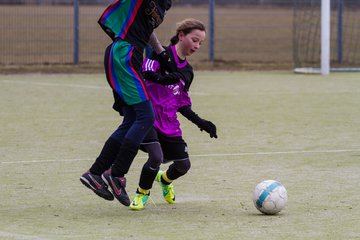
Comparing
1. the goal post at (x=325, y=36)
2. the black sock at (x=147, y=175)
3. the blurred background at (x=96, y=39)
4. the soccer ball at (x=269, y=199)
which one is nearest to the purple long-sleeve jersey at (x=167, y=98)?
the black sock at (x=147, y=175)

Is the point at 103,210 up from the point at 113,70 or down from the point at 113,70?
down

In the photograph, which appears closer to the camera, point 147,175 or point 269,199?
point 269,199

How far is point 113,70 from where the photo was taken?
651cm

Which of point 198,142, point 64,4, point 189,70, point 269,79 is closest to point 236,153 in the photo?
point 198,142

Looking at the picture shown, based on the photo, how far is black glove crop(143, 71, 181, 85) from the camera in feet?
21.7

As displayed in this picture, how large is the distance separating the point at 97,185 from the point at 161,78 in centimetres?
87

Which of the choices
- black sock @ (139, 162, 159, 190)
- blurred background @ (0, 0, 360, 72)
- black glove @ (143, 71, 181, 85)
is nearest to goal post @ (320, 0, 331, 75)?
blurred background @ (0, 0, 360, 72)

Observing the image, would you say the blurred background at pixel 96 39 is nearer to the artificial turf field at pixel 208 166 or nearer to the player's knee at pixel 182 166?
the artificial turf field at pixel 208 166

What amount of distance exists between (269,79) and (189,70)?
1108cm

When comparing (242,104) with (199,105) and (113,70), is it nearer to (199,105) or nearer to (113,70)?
(199,105)

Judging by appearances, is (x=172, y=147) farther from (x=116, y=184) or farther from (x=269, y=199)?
(x=269, y=199)

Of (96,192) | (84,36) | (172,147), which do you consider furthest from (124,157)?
(84,36)

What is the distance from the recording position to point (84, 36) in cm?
2316

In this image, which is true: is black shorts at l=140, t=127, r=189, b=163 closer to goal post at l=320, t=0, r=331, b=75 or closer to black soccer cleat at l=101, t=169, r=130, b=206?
black soccer cleat at l=101, t=169, r=130, b=206
